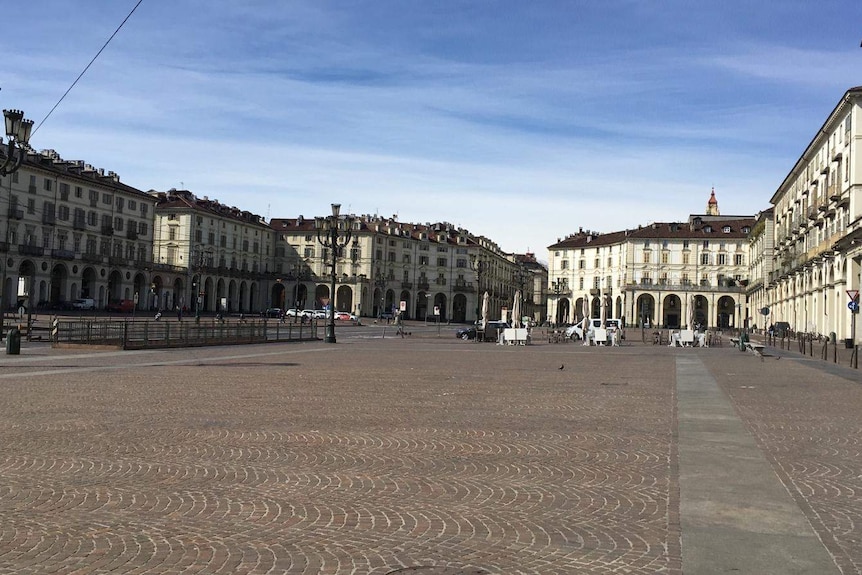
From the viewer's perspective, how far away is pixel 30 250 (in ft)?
244

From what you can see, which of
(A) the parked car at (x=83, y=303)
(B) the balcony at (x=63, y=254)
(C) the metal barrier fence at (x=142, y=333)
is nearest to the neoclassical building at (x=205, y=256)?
(B) the balcony at (x=63, y=254)

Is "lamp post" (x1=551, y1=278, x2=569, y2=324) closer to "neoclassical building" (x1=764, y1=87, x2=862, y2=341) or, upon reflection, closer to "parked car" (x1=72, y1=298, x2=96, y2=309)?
"neoclassical building" (x1=764, y1=87, x2=862, y2=341)

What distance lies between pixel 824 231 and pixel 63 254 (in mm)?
67140

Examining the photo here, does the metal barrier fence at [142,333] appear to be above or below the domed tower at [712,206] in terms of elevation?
below

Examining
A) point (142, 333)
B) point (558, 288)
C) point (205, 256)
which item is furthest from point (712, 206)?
point (142, 333)

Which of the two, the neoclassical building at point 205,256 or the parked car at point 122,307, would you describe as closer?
the parked car at point 122,307

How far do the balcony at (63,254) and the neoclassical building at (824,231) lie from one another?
6626 cm

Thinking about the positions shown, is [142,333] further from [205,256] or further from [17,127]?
[205,256]

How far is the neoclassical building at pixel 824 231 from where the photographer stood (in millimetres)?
49344

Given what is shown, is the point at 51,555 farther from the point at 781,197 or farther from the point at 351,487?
the point at 781,197

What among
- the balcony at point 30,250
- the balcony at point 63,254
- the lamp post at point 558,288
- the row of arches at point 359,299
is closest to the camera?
the balcony at point 30,250

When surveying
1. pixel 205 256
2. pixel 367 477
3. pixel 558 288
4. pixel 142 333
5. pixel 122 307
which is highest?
pixel 205 256

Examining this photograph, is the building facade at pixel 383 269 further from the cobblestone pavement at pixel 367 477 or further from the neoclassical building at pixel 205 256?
the cobblestone pavement at pixel 367 477

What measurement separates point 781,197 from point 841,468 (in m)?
84.4
